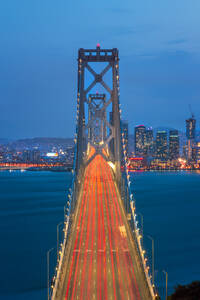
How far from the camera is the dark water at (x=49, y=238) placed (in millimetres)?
23391

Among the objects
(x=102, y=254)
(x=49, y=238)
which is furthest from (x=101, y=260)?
(x=49, y=238)

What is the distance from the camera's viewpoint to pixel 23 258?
90.8 ft

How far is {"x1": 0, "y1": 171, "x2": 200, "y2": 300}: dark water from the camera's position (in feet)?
76.7

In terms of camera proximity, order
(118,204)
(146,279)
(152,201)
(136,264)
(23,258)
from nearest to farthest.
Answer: (146,279), (136,264), (23,258), (118,204), (152,201)

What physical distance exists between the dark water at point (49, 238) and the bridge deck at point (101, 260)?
2.56 meters

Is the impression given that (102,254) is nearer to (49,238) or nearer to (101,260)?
(101,260)

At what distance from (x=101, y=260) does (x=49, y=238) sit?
14.7m

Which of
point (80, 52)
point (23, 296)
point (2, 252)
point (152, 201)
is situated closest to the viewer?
point (23, 296)

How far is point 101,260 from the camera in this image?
1991 cm

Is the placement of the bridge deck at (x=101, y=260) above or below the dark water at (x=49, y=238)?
above

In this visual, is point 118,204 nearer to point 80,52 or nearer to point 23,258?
point 23,258

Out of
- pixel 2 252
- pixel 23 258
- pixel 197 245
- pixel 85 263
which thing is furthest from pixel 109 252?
pixel 197 245

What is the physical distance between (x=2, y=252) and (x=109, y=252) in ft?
36.9

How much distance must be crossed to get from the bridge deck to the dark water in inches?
101
